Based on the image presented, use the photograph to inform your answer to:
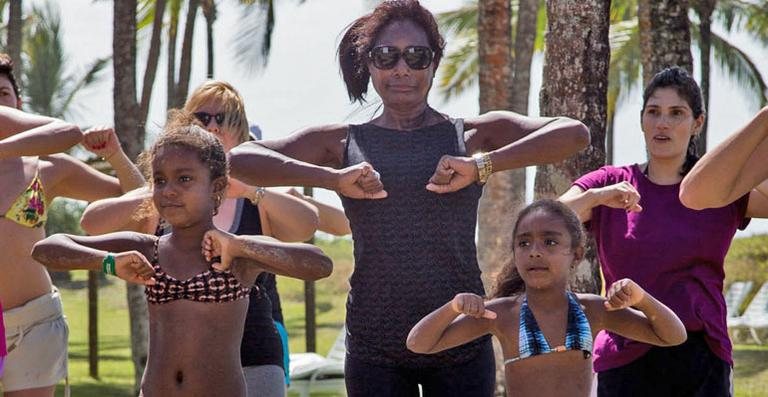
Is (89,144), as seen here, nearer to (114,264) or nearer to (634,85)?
(114,264)

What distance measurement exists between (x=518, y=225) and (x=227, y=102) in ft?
4.39

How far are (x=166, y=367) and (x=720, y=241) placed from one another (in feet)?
6.59

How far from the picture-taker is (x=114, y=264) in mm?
4867

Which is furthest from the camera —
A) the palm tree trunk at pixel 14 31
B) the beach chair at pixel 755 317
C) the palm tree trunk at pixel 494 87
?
the beach chair at pixel 755 317

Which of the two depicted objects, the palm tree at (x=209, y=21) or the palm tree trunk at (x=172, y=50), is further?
the palm tree trunk at (x=172, y=50)

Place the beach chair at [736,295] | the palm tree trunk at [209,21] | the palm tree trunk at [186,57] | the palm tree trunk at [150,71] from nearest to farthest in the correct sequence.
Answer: the palm tree trunk at [150,71]
the palm tree trunk at [186,57]
the palm tree trunk at [209,21]
the beach chair at [736,295]

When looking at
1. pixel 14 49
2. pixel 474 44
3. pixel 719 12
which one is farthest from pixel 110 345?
pixel 14 49

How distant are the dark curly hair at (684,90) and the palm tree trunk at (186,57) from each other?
15.7 m

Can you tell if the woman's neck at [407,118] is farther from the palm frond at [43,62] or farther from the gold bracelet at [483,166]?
the palm frond at [43,62]

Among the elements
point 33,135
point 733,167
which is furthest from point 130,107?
point 733,167

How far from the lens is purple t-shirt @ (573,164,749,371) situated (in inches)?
213

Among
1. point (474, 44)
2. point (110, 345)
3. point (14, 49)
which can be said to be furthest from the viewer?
point (110, 345)

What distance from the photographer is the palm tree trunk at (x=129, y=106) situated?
16.1 m

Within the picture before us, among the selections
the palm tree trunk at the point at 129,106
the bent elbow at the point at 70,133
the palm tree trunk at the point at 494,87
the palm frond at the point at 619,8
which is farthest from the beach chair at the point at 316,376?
the palm frond at the point at 619,8
